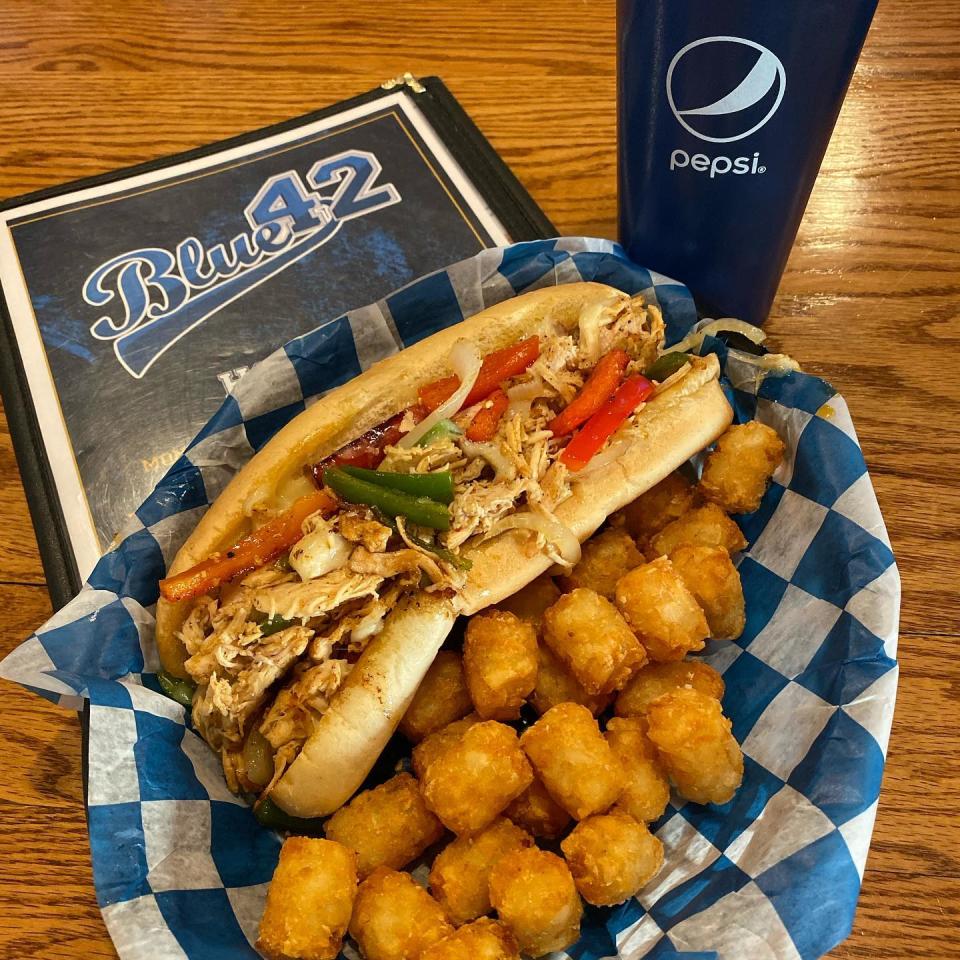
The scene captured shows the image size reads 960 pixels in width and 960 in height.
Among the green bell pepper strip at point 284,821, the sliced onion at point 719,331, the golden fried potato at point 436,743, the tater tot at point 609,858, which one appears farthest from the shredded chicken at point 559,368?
the green bell pepper strip at point 284,821

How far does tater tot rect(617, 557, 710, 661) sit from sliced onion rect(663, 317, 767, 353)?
1.73ft

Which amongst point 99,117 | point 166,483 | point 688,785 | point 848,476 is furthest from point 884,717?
point 99,117

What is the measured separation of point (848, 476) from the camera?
1661 millimetres

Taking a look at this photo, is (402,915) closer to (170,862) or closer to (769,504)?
(170,862)

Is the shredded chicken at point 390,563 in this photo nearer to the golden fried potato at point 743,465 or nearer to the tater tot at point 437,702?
the tater tot at point 437,702

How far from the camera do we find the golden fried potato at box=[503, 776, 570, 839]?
1.55m

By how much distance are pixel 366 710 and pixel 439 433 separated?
0.52m

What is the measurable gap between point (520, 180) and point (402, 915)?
1.87 metres

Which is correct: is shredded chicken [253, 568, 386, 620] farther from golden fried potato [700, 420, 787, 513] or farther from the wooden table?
golden fried potato [700, 420, 787, 513]

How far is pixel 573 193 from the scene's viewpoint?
2441mm

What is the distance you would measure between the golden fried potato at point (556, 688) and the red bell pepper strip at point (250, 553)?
19.5 inches

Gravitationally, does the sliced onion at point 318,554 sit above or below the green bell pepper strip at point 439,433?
below

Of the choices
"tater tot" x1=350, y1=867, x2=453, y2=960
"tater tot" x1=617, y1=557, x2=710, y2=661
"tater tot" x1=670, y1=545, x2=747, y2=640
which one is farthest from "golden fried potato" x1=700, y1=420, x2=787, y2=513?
"tater tot" x1=350, y1=867, x2=453, y2=960

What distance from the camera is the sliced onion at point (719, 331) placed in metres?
1.87
